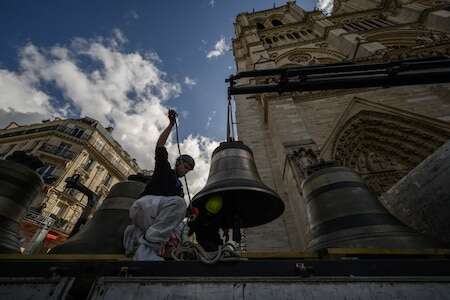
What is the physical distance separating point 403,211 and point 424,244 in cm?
179

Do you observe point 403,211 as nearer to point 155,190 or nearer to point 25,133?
point 155,190

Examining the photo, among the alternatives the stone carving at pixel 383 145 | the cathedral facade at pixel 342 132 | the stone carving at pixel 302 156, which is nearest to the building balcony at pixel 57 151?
the cathedral facade at pixel 342 132

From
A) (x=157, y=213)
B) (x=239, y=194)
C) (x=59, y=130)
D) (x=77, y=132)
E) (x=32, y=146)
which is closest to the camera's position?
(x=157, y=213)

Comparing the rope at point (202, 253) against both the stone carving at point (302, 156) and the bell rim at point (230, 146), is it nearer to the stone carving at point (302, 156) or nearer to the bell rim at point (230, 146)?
the bell rim at point (230, 146)

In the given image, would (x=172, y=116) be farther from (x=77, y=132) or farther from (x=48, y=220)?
(x=77, y=132)

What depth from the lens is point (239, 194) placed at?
2619 millimetres

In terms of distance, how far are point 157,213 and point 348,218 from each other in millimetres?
1980

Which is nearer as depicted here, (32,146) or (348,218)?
(348,218)

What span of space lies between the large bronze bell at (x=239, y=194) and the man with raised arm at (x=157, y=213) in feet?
1.04

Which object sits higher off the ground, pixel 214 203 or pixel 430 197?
pixel 430 197

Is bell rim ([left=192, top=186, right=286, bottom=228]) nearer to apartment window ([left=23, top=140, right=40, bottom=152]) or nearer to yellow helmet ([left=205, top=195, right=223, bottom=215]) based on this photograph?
yellow helmet ([left=205, top=195, right=223, bottom=215])

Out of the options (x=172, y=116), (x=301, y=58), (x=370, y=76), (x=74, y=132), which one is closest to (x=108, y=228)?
(x=172, y=116)

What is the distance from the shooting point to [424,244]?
2002 mm

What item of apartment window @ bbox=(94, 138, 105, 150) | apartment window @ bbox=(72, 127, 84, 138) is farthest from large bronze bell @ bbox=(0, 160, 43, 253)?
Result: apartment window @ bbox=(72, 127, 84, 138)
